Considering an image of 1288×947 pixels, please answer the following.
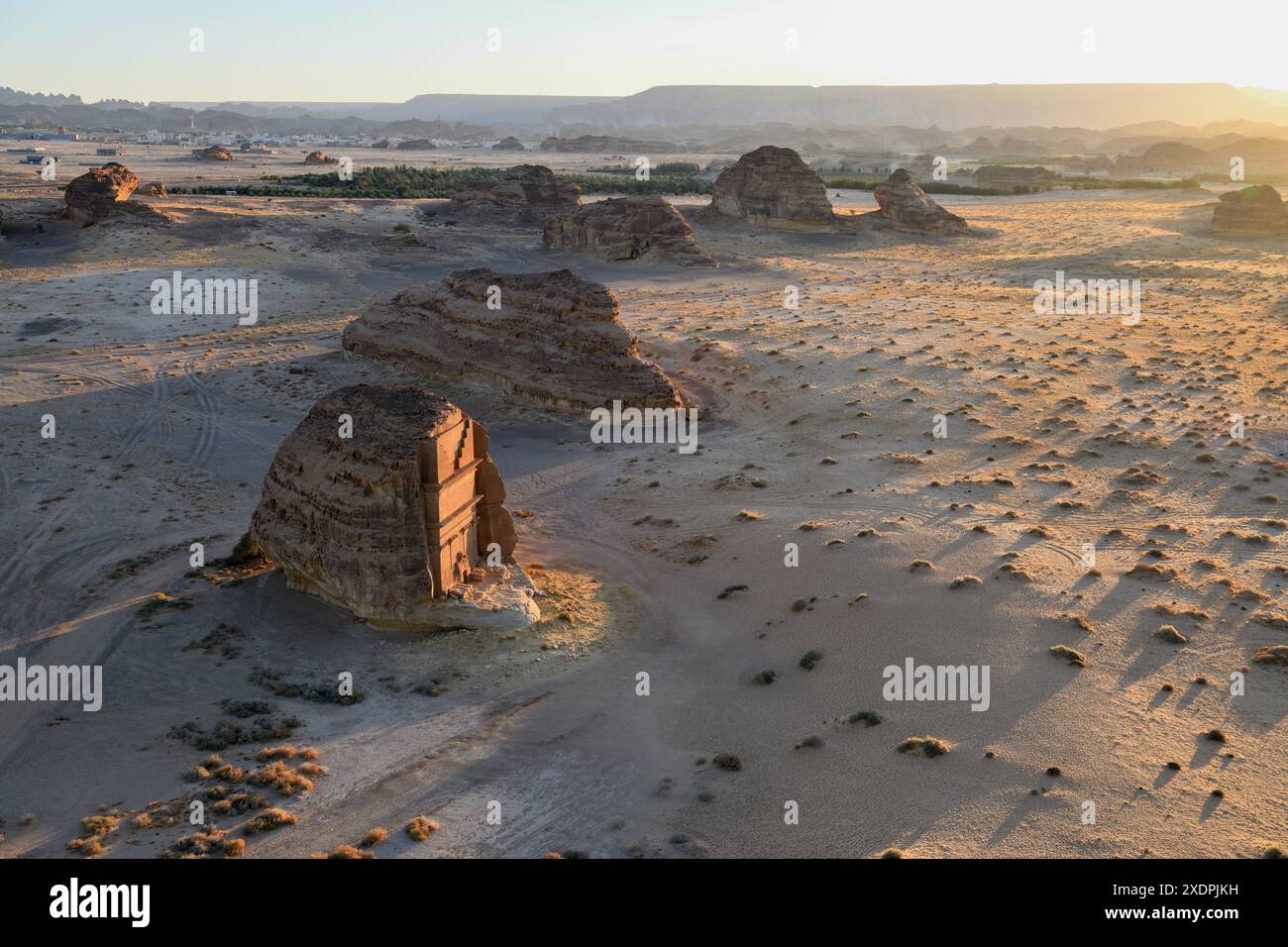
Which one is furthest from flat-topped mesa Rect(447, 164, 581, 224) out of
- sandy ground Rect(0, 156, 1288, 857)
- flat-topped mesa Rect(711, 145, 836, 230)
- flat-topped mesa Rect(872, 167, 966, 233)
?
sandy ground Rect(0, 156, 1288, 857)

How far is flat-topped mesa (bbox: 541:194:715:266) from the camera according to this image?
51.4m

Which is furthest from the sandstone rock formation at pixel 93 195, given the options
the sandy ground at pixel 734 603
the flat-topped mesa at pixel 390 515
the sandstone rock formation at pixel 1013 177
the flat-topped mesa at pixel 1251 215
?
the sandstone rock formation at pixel 1013 177

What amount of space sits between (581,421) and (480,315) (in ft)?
15.9

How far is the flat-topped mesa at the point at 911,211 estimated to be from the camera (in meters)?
63.3

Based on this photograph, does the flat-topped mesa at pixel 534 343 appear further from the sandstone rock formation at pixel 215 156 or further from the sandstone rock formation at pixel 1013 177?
the sandstone rock formation at pixel 215 156

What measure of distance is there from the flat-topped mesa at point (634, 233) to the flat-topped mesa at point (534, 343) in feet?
73.3

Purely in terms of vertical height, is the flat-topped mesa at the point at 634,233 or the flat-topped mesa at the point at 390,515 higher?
the flat-topped mesa at the point at 634,233

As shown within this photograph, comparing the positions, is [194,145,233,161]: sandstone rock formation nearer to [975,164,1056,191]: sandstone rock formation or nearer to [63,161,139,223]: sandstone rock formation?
[63,161,139,223]: sandstone rock formation

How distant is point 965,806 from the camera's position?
11695 millimetres

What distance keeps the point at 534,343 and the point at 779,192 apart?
1549 inches

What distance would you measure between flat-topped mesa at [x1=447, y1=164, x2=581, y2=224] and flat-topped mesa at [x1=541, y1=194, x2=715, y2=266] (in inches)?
364

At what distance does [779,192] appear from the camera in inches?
Answer: 2477
